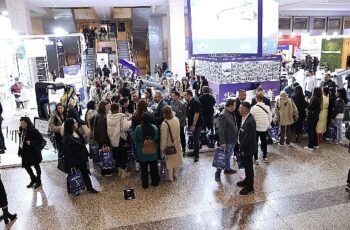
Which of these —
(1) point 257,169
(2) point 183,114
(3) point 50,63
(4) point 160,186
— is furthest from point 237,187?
(3) point 50,63

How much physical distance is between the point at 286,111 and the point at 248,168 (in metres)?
2.25

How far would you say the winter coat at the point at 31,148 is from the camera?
15.9ft

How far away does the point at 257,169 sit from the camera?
221 inches

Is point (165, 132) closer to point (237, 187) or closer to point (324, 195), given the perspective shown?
point (237, 187)

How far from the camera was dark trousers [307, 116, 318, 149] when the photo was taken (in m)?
6.41

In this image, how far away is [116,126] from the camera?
5.10 m

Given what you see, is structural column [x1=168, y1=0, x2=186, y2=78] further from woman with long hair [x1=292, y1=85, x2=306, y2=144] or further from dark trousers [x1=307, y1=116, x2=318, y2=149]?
dark trousers [x1=307, y1=116, x2=318, y2=149]

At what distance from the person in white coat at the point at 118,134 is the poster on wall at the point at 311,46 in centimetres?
1902

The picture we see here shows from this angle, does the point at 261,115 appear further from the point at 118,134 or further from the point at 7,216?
the point at 7,216

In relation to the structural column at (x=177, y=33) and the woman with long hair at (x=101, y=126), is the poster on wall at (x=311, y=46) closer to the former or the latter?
the structural column at (x=177, y=33)

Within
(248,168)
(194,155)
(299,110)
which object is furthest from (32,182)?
(299,110)

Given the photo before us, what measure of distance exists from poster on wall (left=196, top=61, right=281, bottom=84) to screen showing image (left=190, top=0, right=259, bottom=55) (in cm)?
51

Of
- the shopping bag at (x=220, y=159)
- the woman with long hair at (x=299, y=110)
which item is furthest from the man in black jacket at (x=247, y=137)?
the woman with long hair at (x=299, y=110)

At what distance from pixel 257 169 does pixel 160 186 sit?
70.0 inches
